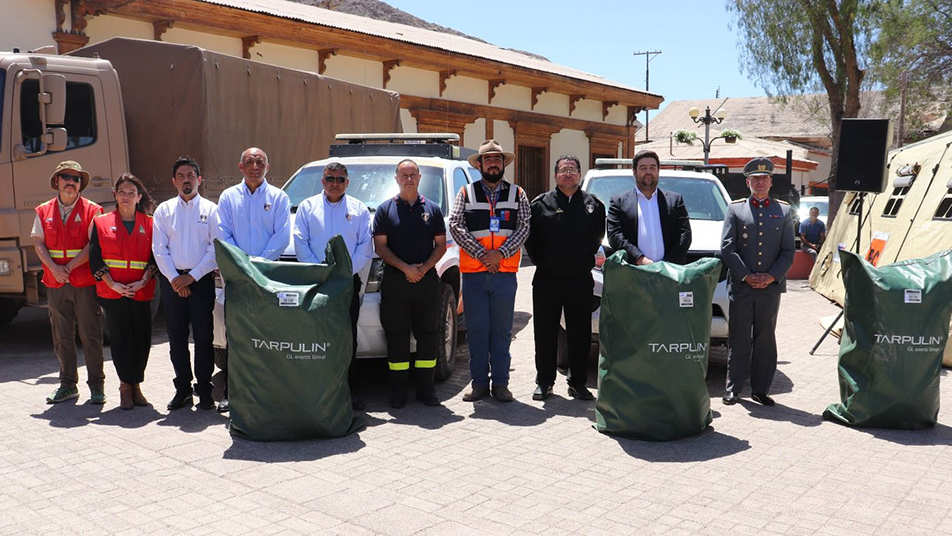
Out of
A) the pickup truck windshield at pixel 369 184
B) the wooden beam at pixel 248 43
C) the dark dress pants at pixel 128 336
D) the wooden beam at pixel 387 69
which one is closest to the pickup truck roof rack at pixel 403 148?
the pickup truck windshield at pixel 369 184

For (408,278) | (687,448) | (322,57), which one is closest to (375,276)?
(408,278)

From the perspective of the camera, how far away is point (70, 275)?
6.66m

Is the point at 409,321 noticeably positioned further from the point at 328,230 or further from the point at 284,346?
the point at 284,346

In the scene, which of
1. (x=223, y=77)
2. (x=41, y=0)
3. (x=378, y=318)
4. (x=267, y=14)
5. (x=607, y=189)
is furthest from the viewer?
(x=267, y=14)

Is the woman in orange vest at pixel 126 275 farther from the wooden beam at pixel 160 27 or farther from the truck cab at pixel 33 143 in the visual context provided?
the wooden beam at pixel 160 27

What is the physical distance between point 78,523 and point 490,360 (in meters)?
3.53

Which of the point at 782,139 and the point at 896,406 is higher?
the point at 782,139

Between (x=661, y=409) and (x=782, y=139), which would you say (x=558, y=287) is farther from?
(x=782, y=139)

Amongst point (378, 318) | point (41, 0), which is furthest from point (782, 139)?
point (378, 318)

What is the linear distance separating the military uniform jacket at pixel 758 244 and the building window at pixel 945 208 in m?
3.44

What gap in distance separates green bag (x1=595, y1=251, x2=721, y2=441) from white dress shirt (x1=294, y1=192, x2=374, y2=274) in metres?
1.94

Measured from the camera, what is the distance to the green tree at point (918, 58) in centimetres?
2075

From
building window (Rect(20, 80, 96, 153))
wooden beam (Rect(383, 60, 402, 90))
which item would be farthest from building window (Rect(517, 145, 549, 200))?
building window (Rect(20, 80, 96, 153))

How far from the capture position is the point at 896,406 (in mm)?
5988
